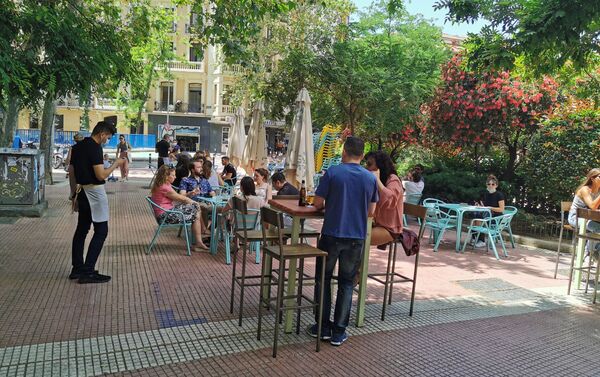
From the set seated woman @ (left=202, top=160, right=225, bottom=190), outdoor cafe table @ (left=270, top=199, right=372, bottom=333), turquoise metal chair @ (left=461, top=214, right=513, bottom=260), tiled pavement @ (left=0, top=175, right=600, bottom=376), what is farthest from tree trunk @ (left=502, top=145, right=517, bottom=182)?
outdoor cafe table @ (left=270, top=199, right=372, bottom=333)

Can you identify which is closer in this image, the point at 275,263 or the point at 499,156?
the point at 275,263

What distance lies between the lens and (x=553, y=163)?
35.4 feet

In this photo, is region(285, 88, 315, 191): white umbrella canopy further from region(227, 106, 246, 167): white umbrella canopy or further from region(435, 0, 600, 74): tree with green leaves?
region(227, 106, 246, 167): white umbrella canopy

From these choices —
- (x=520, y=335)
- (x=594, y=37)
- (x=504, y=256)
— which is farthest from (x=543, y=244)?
(x=520, y=335)

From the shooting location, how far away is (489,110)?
12398mm

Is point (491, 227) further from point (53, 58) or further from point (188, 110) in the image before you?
point (188, 110)

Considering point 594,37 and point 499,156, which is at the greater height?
point 594,37

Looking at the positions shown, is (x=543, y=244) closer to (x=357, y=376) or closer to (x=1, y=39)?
(x=357, y=376)

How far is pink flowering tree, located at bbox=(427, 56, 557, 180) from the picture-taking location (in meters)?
12.1

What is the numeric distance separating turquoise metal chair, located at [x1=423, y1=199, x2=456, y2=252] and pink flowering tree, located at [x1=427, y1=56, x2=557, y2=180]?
3.47 meters

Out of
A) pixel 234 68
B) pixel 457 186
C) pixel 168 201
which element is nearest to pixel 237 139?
pixel 457 186

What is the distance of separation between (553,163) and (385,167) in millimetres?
7030

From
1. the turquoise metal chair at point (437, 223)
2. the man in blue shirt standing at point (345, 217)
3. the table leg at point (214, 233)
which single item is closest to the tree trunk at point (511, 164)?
the turquoise metal chair at point (437, 223)

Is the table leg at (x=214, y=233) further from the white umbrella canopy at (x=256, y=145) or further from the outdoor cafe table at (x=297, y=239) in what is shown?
the white umbrella canopy at (x=256, y=145)
